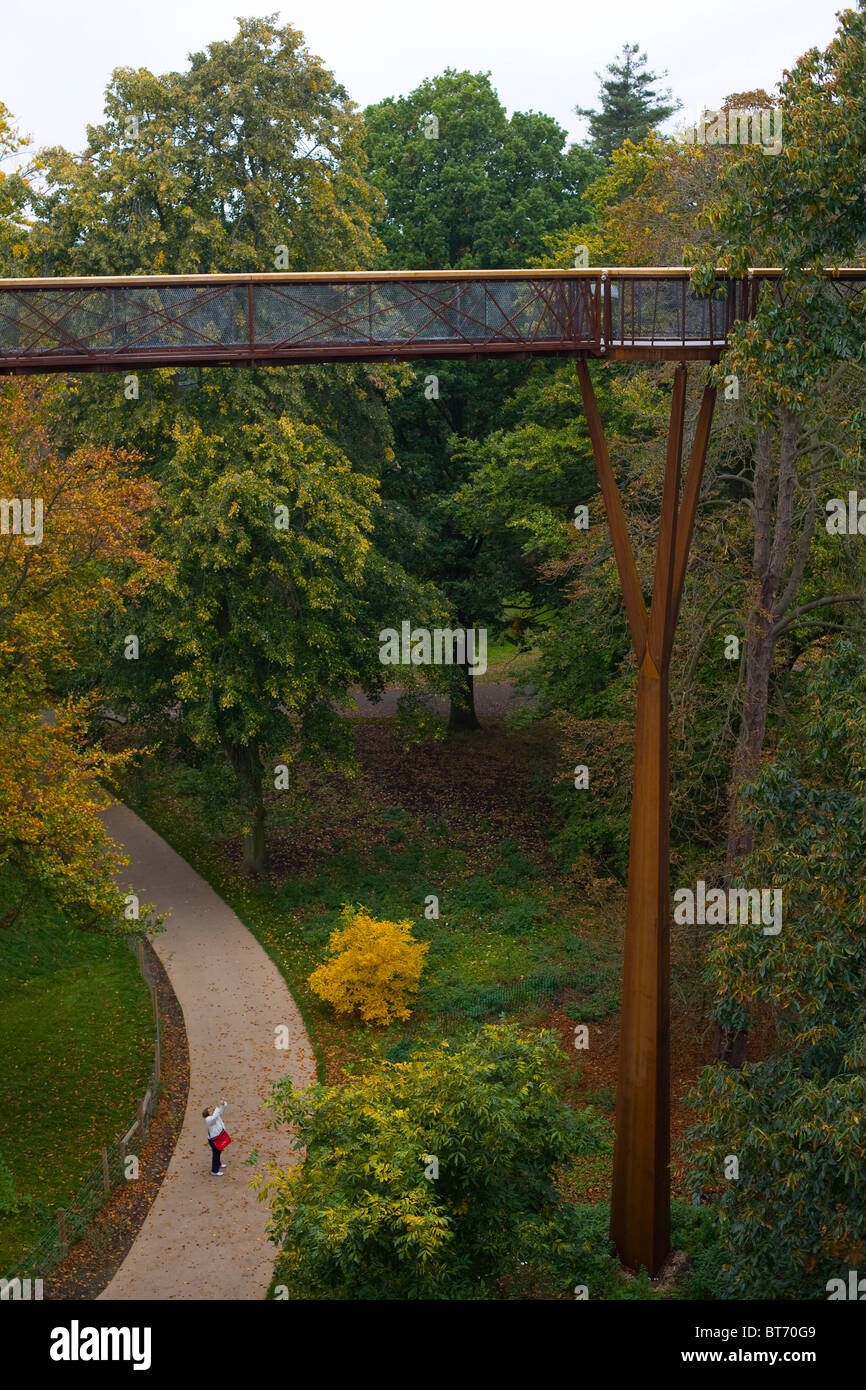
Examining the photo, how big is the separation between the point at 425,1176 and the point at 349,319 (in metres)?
9.25

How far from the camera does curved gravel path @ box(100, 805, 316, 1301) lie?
601 inches

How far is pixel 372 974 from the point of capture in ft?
72.3

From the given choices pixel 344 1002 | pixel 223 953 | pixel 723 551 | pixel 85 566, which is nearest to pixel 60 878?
pixel 85 566

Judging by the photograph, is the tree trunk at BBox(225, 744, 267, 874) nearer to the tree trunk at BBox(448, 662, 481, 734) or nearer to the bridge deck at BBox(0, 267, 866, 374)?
the tree trunk at BBox(448, 662, 481, 734)

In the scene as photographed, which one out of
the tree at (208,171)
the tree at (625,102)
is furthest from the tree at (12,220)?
the tree at (625,102)

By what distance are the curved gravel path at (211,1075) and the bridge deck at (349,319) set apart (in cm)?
1062

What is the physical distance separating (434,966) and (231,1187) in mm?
7429

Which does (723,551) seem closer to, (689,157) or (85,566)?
(689,157)

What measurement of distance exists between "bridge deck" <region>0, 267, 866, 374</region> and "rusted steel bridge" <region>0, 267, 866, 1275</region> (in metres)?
0.02

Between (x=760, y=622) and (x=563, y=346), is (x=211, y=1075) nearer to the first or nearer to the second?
(x=760, y=622)

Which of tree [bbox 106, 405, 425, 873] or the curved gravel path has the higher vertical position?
tree [bbox 106, 405, 425, 873]

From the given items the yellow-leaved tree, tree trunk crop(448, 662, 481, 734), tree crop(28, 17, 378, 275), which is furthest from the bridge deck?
tree trunk crop(448, 662, 481, 734)

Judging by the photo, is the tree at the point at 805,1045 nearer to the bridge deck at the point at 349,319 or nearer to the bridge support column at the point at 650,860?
the bridge support column at the point at 650,860

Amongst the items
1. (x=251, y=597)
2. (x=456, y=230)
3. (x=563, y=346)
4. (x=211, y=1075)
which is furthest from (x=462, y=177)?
(x=211, y=1075)
